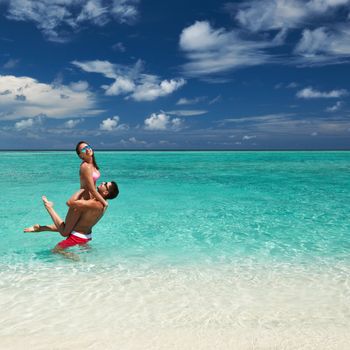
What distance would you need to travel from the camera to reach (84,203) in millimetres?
5824

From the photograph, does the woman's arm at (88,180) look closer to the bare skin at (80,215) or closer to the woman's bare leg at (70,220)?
the bare skin at (80,215)

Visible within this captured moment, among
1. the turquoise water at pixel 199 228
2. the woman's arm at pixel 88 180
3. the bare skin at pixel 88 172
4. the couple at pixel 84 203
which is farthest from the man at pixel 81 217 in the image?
the turquoise water at pixel 199 228

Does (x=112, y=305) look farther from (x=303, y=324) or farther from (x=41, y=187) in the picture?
(x=41, y=187)

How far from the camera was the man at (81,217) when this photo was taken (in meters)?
5.85

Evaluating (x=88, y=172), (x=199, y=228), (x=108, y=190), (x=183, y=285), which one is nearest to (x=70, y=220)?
(x=108, y=190)

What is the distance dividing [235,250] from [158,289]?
2370 millimetres

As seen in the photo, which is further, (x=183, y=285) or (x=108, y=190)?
(x=108, y=190)

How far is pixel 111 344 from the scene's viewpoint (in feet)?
11.1

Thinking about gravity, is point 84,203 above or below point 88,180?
below

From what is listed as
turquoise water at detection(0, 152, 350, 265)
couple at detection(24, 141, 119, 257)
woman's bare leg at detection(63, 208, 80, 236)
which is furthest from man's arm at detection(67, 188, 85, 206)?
turquoise water at detection(0, 152, 350, 265)

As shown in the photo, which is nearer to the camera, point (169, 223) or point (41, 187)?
point (169, 223)

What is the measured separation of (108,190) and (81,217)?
64cm

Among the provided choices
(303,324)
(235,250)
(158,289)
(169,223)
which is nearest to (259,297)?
(303,324)

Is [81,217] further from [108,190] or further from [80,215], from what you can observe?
[108,190]
